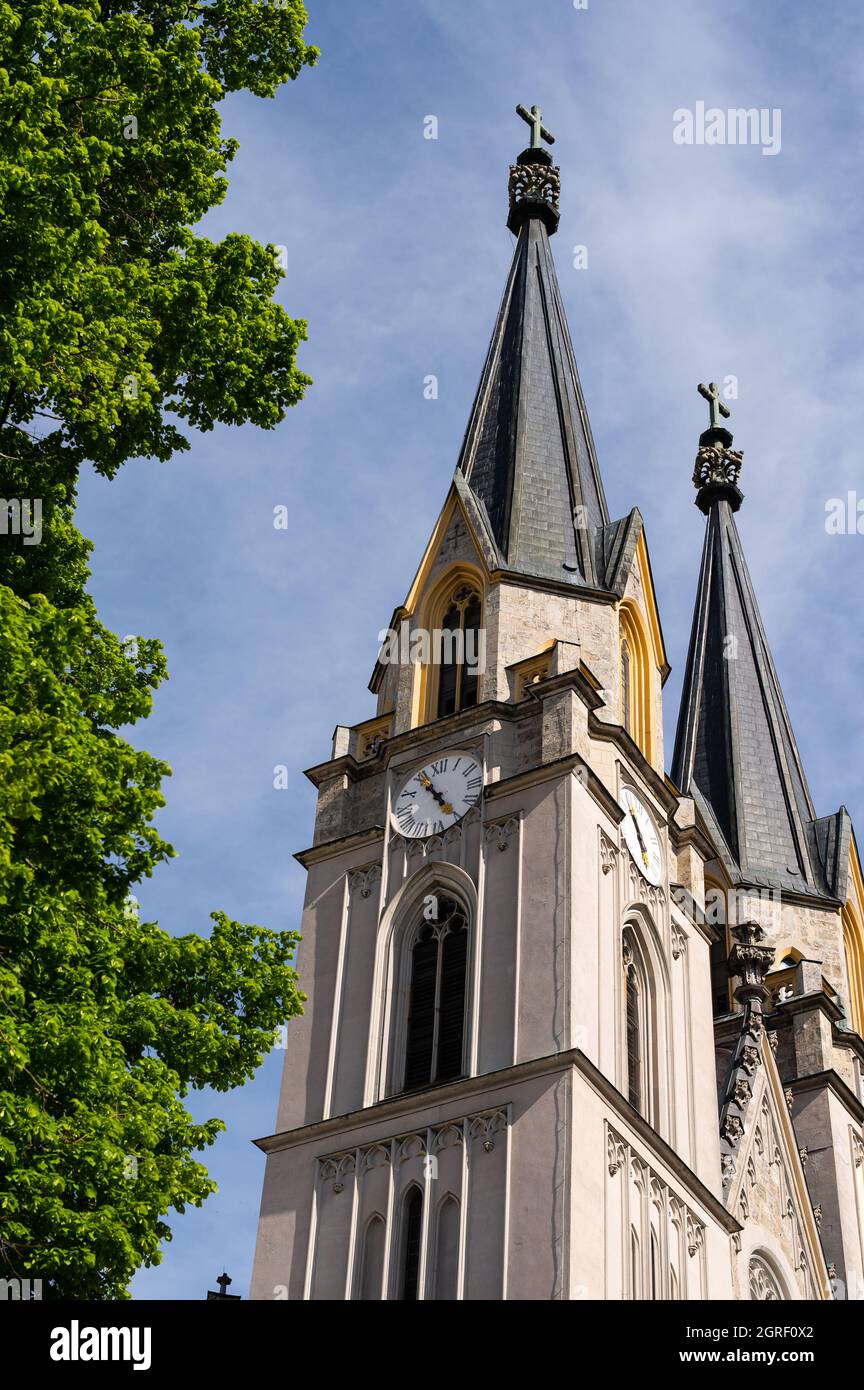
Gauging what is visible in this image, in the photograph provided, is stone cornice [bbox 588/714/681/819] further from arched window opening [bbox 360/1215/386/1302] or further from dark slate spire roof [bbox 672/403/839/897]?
dark slate spire roof [bbox 672/403/839/897]

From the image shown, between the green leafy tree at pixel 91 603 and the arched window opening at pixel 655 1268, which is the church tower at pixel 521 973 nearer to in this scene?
the arched window opening at pixel 655 1268

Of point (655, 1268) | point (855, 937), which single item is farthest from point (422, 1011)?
point (855, 937)

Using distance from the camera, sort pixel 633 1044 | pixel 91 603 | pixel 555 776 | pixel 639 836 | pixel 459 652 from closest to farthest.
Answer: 1. pixel 91 603
2. pixel 555 776
3. pixel 633 1044
4. pixel 639 836
5. pixel 459 652

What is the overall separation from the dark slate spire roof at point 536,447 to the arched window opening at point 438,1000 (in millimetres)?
7276

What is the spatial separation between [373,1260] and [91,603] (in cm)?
1262

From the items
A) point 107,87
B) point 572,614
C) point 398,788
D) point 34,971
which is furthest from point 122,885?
point 572,614

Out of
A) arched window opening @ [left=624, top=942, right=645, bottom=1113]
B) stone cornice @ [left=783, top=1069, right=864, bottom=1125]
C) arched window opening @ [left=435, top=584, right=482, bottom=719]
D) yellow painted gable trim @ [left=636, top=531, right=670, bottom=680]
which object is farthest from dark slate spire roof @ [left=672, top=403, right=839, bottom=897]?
arched window opening @ [left=624, top=942, right=645, bottom=1113]

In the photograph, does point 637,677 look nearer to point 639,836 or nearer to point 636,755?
point 636,755

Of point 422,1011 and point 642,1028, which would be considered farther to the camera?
point 642,1028

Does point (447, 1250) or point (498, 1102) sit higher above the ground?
point (498, 1102)

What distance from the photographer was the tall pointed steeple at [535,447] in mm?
35469

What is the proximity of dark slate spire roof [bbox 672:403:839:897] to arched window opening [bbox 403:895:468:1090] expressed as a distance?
46.5ft

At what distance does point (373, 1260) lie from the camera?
26188 mm
